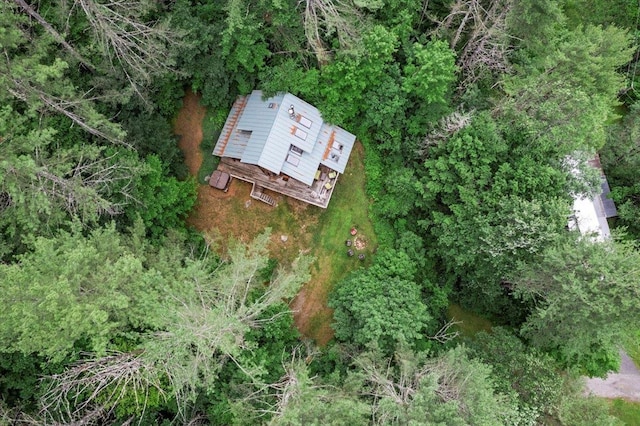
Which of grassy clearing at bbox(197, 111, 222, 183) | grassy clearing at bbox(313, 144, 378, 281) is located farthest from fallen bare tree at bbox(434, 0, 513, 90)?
grassy clearing at bbox(197, 111, 222, 183)

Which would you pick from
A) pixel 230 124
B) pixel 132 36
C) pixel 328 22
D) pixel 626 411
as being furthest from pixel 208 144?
pixel 626 411

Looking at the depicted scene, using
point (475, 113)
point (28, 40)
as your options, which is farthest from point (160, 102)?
point (475, 113)

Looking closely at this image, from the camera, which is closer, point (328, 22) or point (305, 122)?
point (328, 22)

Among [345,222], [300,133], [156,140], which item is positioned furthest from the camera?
[345,222]

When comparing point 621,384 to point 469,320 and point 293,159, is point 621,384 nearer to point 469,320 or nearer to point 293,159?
point 469,320

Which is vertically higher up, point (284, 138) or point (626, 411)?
point (284, 138)

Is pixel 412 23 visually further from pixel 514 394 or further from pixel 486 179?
pixel 514 394

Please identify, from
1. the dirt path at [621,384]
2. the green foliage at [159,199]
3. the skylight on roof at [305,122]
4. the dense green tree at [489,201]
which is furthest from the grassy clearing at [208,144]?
the dirt path at [621,384]
